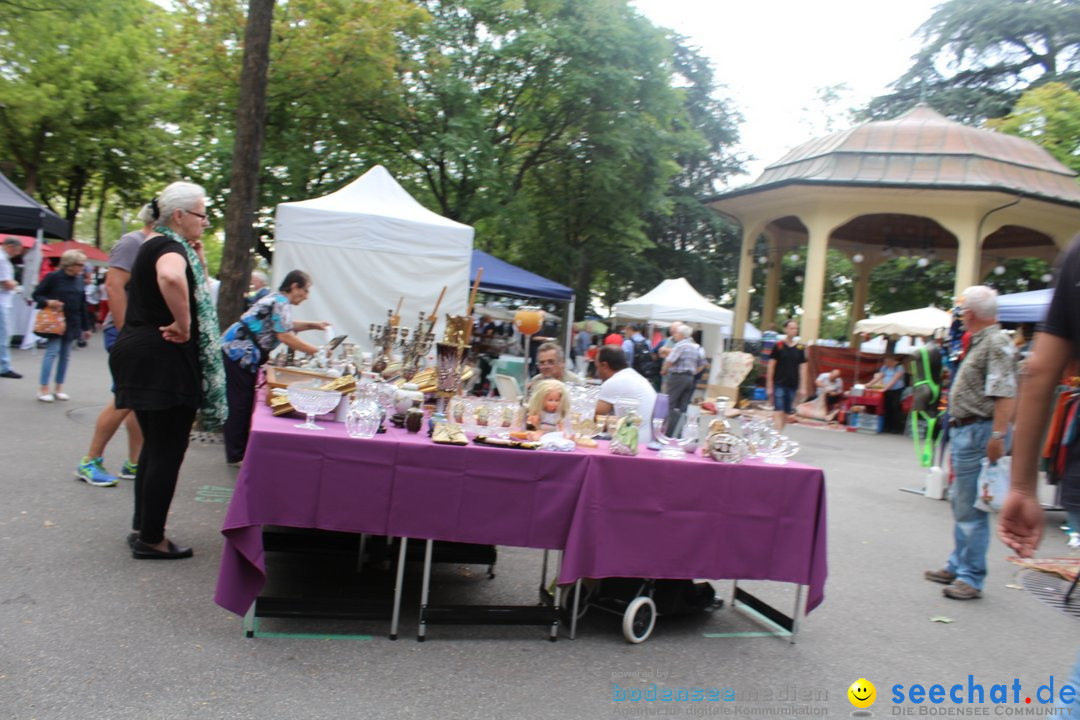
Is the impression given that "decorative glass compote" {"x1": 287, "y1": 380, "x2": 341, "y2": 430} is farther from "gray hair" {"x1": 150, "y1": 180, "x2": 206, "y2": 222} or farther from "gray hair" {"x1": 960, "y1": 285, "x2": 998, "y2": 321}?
"gray hair" {"x1": 960, "y1": 285, "x2": 998, "y2": 321}

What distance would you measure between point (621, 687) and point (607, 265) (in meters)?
28.2

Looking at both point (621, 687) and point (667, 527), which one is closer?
point (621, 687)

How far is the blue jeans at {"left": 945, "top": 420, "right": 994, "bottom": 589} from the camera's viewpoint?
527 centimetres

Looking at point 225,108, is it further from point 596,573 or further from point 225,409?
point 596,573

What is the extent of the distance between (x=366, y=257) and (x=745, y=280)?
16664 mm

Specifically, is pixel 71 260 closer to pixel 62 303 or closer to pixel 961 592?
pixel 62 303

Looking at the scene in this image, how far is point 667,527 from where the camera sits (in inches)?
159

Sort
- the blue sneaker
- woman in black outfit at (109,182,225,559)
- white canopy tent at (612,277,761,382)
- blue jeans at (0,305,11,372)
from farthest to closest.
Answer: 1. white canopy tent at (612,277,761,382)
2. blue jeans at (0,305,11,372)
3. the blue sneaker
4. woman in black outfit at (109,182,225,559)

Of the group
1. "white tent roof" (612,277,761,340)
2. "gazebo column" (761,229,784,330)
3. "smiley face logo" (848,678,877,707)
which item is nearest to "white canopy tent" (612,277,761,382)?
"white tent roof" (612,277,761,340)

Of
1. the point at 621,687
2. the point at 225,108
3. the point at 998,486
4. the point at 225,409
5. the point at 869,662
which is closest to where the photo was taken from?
the point at 621,687

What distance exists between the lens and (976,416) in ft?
17.3

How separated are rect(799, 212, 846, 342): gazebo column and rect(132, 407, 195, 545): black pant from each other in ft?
61.7

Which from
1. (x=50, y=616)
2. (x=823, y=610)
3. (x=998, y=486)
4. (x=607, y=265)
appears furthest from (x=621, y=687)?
(x=607, y=265)

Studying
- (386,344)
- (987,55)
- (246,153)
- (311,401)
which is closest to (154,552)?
(311,401)
